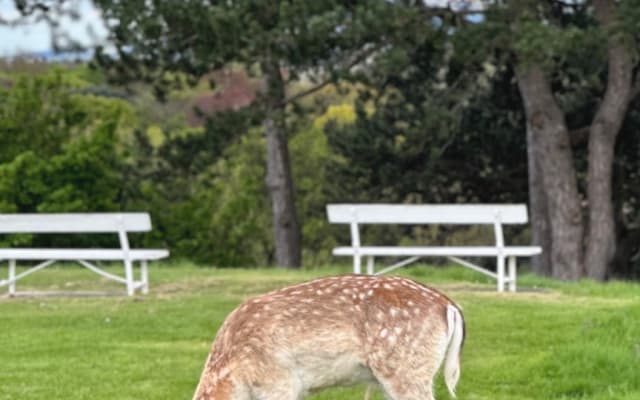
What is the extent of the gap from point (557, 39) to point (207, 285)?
19.5 feet

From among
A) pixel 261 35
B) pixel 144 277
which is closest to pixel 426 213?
pixel 144 277

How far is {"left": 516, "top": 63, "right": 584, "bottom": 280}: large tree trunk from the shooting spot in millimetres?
20578

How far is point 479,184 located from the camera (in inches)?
1102

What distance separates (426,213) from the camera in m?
14.4

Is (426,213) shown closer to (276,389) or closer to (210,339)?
(210,339)

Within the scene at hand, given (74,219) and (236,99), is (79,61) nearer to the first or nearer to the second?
(74,219)

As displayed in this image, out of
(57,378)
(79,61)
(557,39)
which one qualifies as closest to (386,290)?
(57,378)

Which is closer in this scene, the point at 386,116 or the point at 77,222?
the point at 77,222

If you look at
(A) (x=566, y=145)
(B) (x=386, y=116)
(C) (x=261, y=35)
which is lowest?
(A) (x=566, y=145)

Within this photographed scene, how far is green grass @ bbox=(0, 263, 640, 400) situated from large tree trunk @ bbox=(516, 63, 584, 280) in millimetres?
5683

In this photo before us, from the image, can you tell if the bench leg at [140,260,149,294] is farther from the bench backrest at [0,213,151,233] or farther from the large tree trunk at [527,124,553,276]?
the large tree trunk at [527,124,553,276]

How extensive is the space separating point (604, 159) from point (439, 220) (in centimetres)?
771

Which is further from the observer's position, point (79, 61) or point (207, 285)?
point (79, 61)

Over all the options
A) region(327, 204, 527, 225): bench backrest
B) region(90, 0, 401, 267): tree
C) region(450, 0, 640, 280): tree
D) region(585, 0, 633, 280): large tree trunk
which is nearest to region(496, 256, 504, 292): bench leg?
region(327, 204, 527, 225): bench backrest
